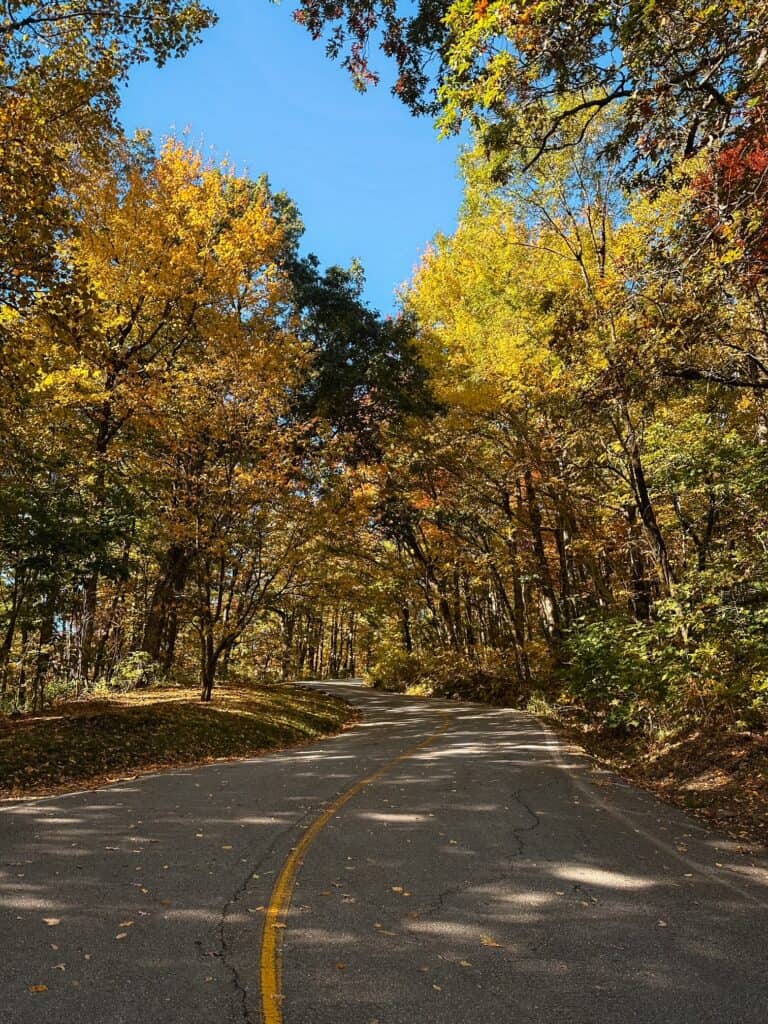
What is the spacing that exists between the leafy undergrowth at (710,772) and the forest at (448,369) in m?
0.58

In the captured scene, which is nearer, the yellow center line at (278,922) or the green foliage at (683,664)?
the yellow center line at (278,922)

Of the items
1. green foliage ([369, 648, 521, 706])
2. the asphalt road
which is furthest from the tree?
green foliage ([369, 648, 521, 706])

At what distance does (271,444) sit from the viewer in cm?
1470

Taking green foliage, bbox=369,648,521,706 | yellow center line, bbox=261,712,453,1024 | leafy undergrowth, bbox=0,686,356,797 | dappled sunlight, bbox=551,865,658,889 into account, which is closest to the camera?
yellow center line, bbox=261,712,453,1024

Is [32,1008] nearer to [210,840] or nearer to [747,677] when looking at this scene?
[210,840]

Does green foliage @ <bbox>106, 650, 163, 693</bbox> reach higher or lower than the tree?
lower

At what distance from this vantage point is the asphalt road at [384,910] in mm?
3291

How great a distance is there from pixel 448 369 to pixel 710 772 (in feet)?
42.2

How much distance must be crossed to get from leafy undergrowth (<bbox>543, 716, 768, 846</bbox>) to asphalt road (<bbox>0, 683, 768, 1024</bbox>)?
2.03 feet

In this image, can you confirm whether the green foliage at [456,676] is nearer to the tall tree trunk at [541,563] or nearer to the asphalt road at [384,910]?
the tall tree trunk at [541,563]

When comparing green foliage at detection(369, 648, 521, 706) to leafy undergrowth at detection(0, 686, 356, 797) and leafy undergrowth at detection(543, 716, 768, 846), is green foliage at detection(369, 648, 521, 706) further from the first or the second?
leafy undergrowth at detection(543, 716, 768, 846)

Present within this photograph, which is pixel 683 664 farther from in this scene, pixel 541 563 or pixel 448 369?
pixel 448 369

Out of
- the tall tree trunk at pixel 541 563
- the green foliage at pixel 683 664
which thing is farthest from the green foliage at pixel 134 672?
the tall tree trunk at pixel 541 563

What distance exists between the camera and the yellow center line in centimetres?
323
